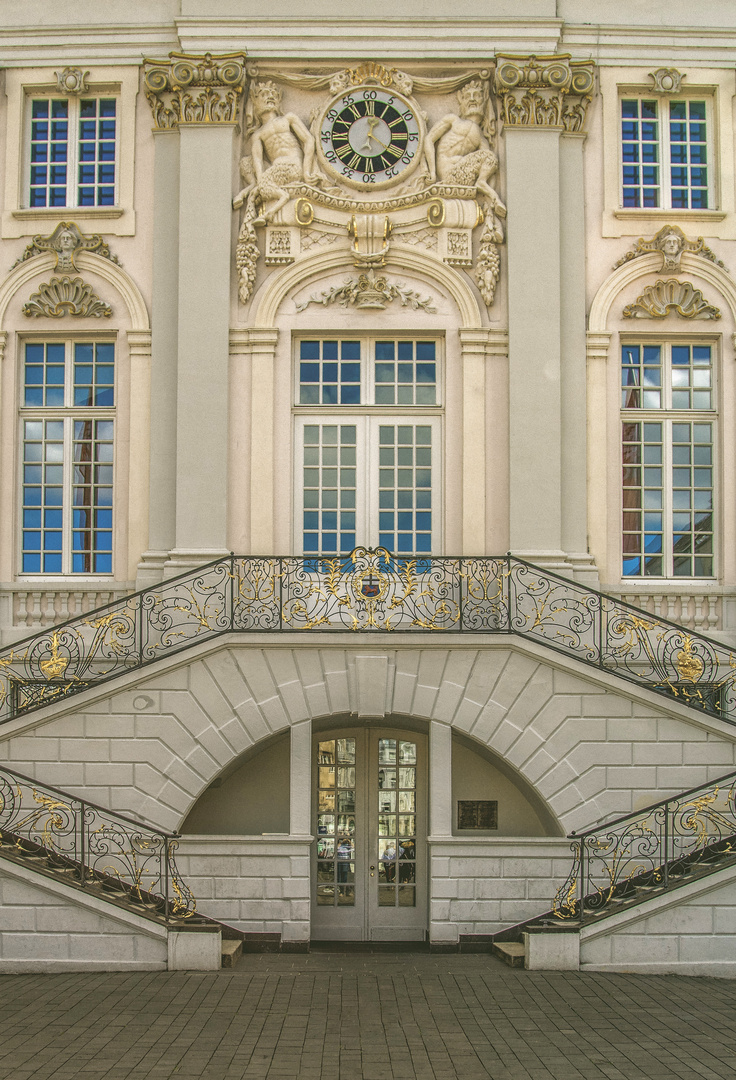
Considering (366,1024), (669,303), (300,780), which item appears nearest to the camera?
(366,1024)

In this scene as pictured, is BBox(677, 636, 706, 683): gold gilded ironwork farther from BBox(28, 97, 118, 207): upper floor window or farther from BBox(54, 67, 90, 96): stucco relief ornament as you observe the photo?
BBox(54, 67, 90, 96): stucco relief ornament

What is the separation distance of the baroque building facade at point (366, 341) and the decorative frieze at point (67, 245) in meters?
0.04

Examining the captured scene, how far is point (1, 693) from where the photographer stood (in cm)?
1438

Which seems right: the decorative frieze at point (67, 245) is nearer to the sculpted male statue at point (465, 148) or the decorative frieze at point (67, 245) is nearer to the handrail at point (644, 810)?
the sculpted male statue at point (465, 148)

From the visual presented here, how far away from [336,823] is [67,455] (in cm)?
590

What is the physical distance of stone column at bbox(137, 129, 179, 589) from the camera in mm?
14758

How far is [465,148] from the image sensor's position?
1522 centimetres

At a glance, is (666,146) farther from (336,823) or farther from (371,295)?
(336,823)

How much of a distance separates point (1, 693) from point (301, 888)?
4519 mm

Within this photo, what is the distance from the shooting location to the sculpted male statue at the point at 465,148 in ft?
49.7

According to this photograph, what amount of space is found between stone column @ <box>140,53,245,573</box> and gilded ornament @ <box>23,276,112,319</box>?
0.85 meters

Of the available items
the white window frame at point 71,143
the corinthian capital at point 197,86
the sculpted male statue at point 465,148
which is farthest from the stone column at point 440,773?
the corinthian capital at point 197,86

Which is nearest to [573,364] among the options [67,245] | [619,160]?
[619,160]

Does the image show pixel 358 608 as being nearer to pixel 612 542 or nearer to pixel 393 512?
pixel 393 512
